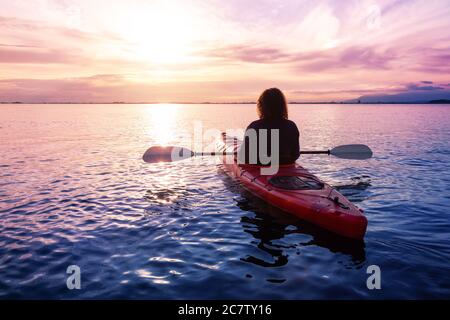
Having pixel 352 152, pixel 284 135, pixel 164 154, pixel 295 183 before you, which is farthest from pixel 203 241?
pixel 352 152

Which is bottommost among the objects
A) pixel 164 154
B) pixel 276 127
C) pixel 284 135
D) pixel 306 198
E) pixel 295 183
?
pixel 306 198

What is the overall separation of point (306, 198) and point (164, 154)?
20.3ft

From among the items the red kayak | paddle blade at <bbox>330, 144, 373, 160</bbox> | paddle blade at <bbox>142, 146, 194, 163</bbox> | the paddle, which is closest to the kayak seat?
the red kayak

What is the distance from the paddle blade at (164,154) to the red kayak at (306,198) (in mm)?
2630

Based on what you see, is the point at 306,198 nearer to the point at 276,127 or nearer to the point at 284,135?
the point at 284,135

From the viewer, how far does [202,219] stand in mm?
8234

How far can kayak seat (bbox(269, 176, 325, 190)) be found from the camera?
8.23 meters

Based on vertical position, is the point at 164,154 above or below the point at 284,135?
below

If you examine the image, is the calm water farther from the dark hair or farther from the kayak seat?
the dark hair

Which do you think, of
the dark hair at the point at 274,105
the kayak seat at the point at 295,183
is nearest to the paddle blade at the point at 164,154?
the dark hair at the point at 274,105

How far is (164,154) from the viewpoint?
12164 millimetres

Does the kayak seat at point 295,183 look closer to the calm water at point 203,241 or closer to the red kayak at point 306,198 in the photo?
the red kayak at point 306,198
